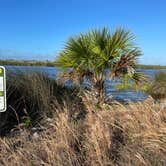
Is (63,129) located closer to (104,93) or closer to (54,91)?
(54,91)

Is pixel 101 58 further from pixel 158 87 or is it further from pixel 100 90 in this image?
pixel 158 87

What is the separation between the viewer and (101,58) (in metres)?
11.8

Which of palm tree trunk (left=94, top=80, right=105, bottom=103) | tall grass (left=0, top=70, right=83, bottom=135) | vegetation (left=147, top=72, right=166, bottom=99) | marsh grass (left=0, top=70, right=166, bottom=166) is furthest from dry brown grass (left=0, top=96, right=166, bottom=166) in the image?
vegetation (left=147, top=72, right=166, bottom=99)

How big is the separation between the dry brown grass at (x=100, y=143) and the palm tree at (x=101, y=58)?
460cm

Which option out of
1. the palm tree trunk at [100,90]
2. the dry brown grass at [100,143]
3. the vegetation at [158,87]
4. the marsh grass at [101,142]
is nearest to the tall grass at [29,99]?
the marsh grass at [101,142]

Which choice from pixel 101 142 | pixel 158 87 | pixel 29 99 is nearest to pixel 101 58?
pixel 29 99

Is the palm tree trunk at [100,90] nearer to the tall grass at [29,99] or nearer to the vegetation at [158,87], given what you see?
the tall grass at [29,99]

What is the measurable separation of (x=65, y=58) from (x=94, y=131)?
6.55 m

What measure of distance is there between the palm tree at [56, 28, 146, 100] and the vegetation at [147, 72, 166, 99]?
9475mm

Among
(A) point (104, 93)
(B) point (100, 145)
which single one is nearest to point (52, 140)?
(B) point (100, 145)

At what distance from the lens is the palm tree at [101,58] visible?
11.8 m

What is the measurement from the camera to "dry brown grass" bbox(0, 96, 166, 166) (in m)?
5.27

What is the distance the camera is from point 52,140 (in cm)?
593

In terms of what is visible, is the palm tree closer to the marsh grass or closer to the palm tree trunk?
the palm tree trunk
